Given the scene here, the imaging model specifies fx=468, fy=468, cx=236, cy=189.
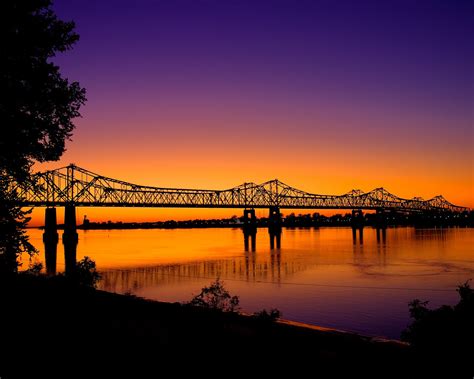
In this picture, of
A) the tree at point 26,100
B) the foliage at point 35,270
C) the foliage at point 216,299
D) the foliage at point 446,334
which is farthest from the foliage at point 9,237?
the foliage at point 446,334

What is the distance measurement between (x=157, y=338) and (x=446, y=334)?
558 cm

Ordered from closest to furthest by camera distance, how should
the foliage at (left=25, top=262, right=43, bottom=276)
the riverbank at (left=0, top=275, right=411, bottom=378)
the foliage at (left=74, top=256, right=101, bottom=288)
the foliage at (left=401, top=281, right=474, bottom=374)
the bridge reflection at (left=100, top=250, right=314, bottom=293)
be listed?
the riverbank at (left=0, top=275, right=411, bottom=378), the foliage at (left=401, top=281, right=474, bottom=374), the foliage at (left=74, top=256, right=101, bottom=288), the foliage at (left=25, top=262, right=43, bottom=276), the bridge reflection at (left=100, top=250, right=314, bottom=293)

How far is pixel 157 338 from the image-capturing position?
892 cm

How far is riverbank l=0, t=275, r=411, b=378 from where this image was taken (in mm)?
7816

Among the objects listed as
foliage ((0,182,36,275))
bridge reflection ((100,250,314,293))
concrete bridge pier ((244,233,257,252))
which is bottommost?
concrete bridge pier ((244,233,257,252))

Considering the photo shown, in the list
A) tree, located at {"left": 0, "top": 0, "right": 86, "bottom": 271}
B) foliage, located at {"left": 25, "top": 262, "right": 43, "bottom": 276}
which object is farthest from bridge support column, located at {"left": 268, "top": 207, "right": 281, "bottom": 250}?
tree, located at {"left": 0, "top": 0, "right": 86, "bottom": 271}

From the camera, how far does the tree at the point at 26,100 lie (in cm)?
1385

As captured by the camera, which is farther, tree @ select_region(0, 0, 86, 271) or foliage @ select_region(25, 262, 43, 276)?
foliage @ select_region(25, 262, 43, 276)

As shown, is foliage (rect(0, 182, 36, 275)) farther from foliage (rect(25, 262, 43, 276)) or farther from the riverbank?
foliage (rect(25, 262, 43, 276))

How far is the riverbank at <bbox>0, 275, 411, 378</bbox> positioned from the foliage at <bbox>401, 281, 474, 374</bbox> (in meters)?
0.54

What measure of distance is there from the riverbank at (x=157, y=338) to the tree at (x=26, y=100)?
278 centimetres

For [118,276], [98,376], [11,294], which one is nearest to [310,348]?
[98,376]

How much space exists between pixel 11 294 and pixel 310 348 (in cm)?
917

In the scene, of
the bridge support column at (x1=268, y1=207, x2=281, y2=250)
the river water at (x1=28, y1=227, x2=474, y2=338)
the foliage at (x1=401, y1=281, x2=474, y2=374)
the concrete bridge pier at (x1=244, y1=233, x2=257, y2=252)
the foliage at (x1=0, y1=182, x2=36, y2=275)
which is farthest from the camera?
the bridge support column at (x1=268, y1=207, x2=281, y2=250)
